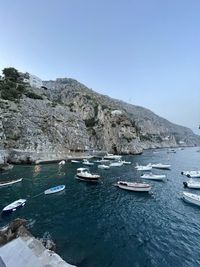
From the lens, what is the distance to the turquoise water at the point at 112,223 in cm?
2152

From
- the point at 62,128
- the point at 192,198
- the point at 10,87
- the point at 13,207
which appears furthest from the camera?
the point at 10,87

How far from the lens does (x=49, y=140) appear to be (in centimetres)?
9350

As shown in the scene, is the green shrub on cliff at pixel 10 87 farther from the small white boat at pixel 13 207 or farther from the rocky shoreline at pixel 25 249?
the rocky shoreline at pixel 25 249

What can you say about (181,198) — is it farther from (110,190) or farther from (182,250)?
(182,250)

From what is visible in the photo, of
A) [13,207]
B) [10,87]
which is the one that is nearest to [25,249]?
[13,207]

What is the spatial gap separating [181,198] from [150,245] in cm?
2152

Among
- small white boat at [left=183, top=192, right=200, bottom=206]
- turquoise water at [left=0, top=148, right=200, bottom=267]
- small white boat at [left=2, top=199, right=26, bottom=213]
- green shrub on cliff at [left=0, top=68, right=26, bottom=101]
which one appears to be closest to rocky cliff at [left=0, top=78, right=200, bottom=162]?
green shrub on cliff at [left=0, top=68, right=26, bottom=101]

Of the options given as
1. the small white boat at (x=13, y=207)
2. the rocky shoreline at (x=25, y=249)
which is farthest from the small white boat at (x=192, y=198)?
the small white boat at (x=13, y=207)

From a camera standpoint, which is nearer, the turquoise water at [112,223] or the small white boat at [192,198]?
the turquoise water at [112,223]

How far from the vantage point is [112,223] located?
29.5 metres

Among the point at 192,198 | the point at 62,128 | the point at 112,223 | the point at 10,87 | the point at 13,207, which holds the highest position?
the point at 10,87

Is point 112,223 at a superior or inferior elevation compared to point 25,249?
inferior

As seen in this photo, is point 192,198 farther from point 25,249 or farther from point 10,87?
point 10,87

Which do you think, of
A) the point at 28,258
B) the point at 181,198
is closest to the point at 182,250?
the point at 28,258
